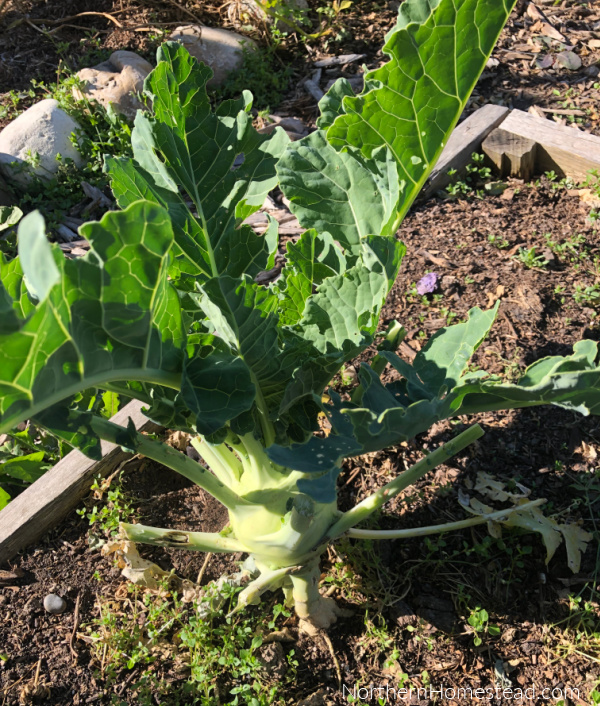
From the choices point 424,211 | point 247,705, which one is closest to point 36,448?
point 247,705

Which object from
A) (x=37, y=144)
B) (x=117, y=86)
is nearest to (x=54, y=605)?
(x=37, y=144)

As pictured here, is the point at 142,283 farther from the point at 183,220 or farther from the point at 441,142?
the point at 441,142

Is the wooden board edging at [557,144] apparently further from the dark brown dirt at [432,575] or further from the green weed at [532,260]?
the dark brown dirt at [432,575]

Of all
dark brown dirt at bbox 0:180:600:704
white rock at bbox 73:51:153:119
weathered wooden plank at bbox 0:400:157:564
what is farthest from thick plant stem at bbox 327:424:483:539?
white rock at bbox 73:51:153:119

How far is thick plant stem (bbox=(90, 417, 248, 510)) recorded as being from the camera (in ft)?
5.09

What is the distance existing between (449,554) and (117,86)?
349 centimetres

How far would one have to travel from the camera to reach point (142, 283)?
4.03 ft

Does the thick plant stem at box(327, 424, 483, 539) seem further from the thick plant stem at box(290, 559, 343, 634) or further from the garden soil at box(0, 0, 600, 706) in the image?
the garden soil at box(0, 0, 600, 706)

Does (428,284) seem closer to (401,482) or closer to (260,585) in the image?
(401,482)

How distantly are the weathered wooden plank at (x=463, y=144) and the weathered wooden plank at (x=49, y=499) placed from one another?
2060 millimetres

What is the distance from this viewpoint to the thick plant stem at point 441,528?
2.01 m

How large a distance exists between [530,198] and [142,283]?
2.73 meters

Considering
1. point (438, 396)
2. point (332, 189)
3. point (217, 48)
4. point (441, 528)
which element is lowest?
point (441, 528)

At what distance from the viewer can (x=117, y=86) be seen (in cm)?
424
